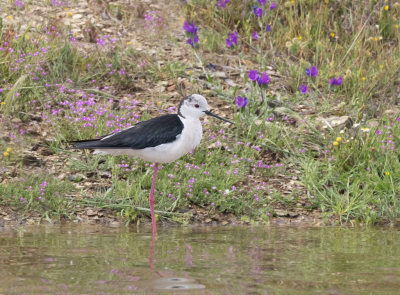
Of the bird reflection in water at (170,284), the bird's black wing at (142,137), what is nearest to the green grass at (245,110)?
the bird's black wing at (142,137)

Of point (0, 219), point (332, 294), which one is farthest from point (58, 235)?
point (332, 294)

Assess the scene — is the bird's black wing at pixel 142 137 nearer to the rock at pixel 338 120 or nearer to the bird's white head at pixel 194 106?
the bird's white head at pixel 194 106

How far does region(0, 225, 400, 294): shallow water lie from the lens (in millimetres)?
3053

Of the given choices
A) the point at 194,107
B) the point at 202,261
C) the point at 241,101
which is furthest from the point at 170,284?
the point at 241,101

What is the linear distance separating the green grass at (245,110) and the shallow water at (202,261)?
1.92 feet

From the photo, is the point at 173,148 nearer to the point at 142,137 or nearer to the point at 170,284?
the point at 142,137

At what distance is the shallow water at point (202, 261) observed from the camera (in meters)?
3.05

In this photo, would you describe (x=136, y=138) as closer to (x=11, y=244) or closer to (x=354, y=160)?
(x=11, y=244)

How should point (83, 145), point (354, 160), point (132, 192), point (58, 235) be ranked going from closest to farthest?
point (58, 235) < point (83, 145) < point (132, 192) < point (354, 160)

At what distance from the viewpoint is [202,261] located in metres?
3.71

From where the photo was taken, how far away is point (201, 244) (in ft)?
14.2

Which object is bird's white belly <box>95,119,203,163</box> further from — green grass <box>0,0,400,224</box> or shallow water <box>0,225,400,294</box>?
shallow water <box>0,225,400,294</box>

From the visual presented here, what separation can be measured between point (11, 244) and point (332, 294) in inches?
93.5

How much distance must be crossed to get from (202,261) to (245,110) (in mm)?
3173
